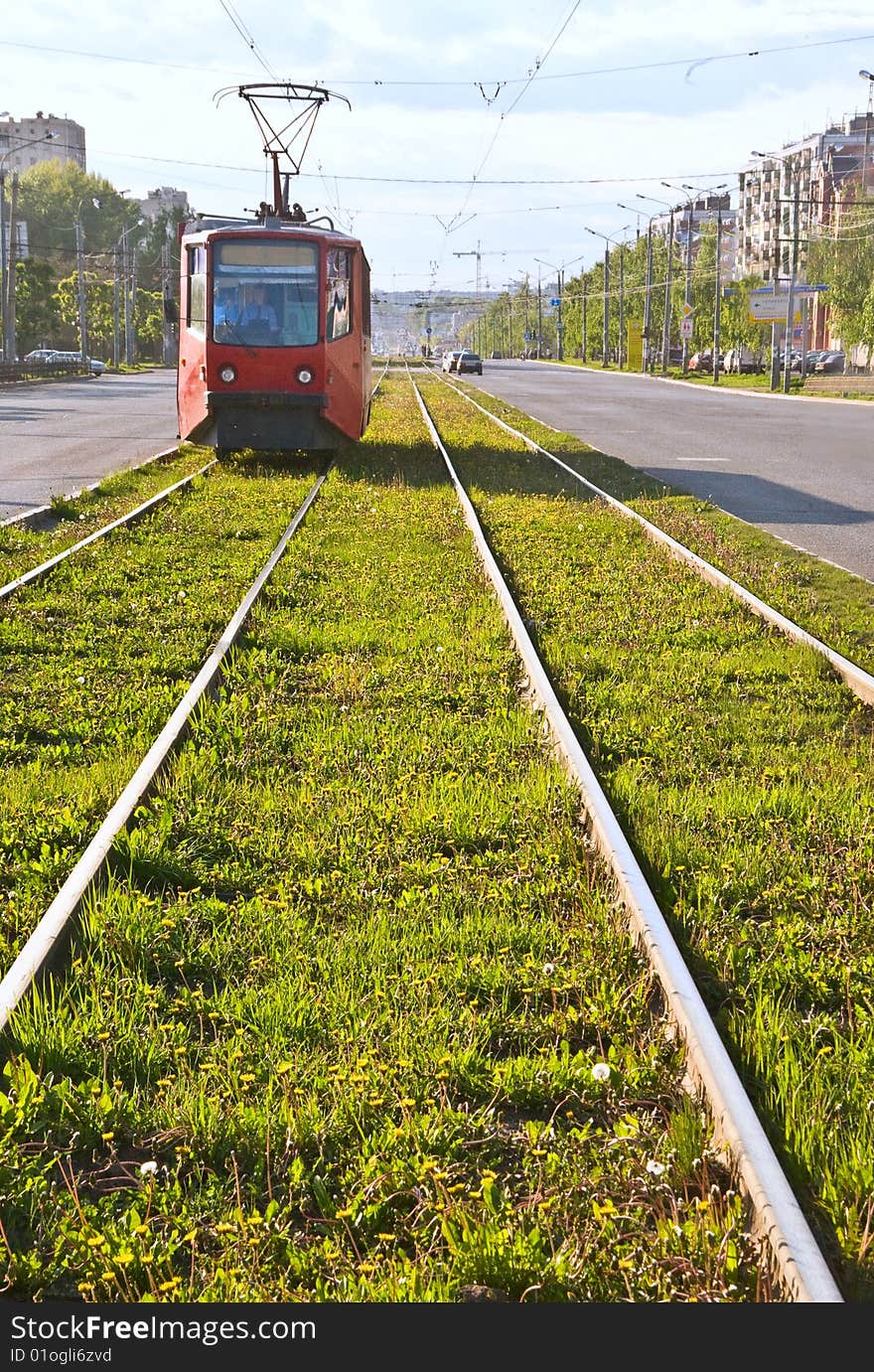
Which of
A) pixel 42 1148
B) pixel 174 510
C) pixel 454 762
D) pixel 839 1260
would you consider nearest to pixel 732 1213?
pixel 839 1260

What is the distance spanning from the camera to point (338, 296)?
1997 cm

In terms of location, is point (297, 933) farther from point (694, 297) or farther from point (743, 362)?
point (743, 362)

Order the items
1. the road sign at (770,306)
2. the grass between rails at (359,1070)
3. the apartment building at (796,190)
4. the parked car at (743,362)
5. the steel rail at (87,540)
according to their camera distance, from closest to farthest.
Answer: the grass between rails at (359,1070) → the steel rail at (87,540) → the road sign at (770,306) → the parked car at (743,362) → the apartment building at (796,190)

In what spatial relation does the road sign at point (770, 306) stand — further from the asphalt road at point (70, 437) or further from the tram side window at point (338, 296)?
the tram side window at point (338, 296)

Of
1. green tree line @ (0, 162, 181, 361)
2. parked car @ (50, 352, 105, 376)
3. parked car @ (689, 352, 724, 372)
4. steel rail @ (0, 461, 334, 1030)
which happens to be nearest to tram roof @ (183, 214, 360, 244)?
steel rail @ (0, 461, 334, 1030)

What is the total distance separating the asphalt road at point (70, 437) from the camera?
19.6m

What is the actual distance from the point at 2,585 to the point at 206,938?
6.96m

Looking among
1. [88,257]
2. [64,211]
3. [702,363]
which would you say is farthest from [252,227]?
[64,211]

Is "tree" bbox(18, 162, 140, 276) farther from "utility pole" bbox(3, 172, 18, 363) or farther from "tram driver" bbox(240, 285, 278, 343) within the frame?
"tram driver" bbox(240, 285, 278, 343)

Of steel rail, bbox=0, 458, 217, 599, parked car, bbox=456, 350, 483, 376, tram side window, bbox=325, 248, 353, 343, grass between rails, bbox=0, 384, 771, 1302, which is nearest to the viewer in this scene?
grass between rails, bbox=0, 384, 771, 1302

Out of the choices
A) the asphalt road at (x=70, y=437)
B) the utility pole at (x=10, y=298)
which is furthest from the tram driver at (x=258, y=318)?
the utility pole at (x=10, y=298)

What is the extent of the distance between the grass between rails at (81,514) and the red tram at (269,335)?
1.30 metres

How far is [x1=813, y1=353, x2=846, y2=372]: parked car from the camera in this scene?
104 meters

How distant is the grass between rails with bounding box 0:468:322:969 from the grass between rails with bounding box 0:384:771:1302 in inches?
12.8
